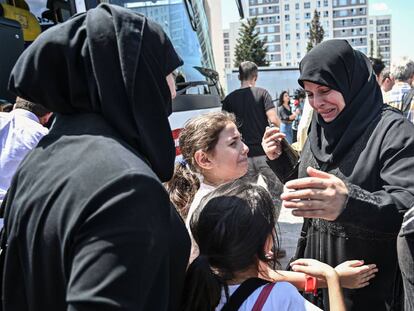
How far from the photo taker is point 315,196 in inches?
57.1

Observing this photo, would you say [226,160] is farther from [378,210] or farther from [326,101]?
[378,210]

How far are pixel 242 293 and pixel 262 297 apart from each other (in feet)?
0.20

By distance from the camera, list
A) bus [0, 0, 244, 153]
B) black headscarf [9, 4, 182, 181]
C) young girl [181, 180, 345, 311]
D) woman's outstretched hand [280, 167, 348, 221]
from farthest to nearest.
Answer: bus [0, 0, 244, 153] → woman's outstretched hand [280, 167, 348, 221] → young girl [181, 180, 345, 311] → black headscarf [9, 4, 182, 181]

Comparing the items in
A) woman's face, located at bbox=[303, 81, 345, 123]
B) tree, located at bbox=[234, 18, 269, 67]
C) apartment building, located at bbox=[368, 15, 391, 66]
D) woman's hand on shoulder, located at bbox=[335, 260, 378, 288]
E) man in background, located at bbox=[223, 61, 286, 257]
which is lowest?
apartment building, located at bbox=[368, 15, 391, 66]

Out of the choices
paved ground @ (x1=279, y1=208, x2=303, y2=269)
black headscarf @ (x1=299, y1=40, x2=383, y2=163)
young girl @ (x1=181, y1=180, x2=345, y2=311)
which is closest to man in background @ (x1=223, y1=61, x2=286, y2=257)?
paved ground @ (x1=279, y1=208, x2=303, y2=269)

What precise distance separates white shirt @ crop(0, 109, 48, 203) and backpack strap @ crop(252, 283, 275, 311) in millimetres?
2303

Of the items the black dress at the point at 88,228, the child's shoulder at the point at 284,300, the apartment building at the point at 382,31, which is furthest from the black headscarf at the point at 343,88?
the apartment building at the point at 382,31

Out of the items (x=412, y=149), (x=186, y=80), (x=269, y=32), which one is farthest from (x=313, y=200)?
(x=269, y=32)

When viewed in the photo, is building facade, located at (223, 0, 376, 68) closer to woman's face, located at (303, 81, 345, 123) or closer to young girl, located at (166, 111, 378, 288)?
young girl, located at (166, 111, 378, 288)

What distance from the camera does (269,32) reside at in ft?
392

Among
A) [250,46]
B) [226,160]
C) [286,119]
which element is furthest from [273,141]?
[250,46]

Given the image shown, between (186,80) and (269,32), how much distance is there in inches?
4782

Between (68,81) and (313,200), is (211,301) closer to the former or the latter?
(313,200)

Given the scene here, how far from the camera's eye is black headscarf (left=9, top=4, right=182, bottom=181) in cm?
97
